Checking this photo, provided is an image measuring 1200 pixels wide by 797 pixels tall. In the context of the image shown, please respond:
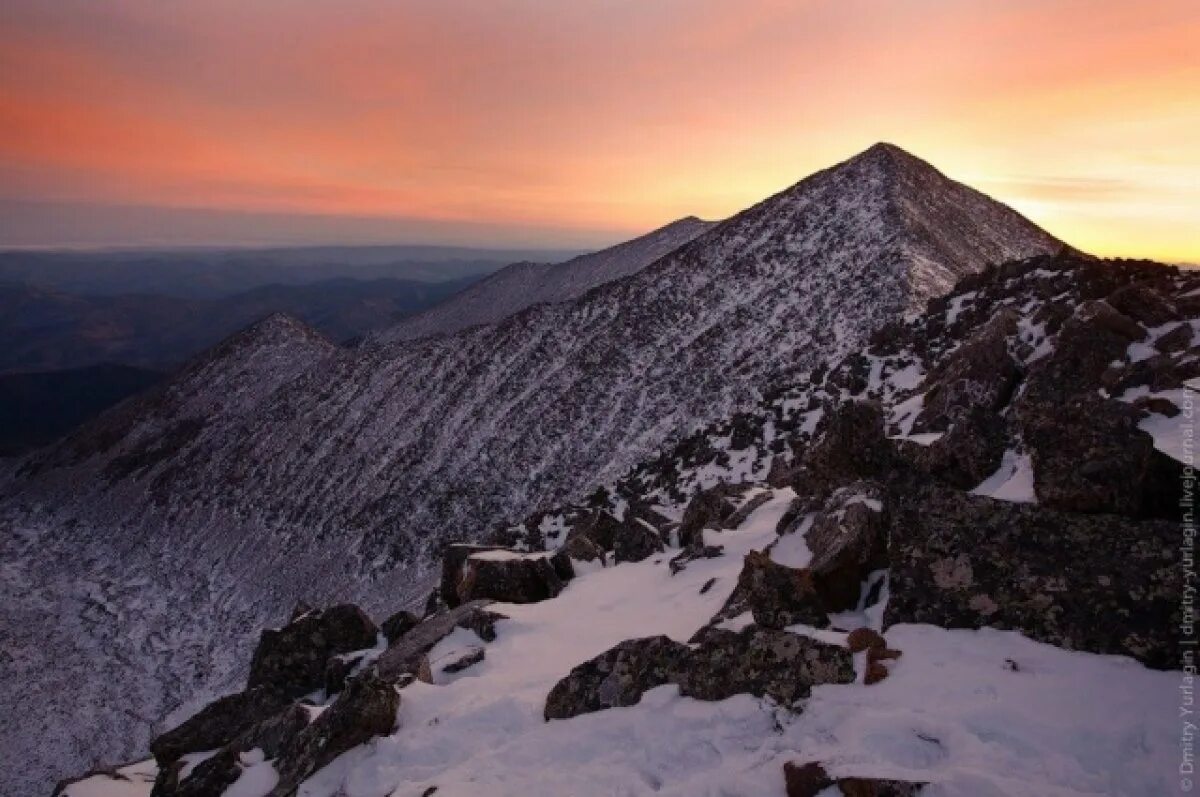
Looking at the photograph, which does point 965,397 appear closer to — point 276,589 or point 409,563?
point 409,563

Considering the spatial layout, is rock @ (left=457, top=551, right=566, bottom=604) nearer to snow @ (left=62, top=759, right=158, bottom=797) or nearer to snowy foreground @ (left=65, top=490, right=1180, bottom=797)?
snowy foreground @ (left=65, top=490, right=1180, bottom=797)

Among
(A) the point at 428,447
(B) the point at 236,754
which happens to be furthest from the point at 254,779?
(A) the point at 428,447

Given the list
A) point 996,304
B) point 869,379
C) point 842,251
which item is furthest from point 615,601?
point 842,251

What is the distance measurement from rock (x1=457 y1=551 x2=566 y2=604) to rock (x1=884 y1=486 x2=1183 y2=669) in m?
10.9

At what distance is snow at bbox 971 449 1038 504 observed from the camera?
32.8 feet

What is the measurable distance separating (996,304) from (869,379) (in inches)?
241

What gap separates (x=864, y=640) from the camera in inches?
334

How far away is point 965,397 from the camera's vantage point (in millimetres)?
17375

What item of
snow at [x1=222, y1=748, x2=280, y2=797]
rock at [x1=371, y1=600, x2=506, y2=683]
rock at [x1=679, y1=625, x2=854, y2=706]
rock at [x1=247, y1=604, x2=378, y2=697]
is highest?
rock at [x1=679, y1=625, x2=854, y2=706]

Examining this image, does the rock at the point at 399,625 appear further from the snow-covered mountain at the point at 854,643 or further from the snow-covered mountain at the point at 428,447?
the snow-covered mountain at the point at 428,447

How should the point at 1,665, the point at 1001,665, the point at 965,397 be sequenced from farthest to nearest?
the point at 1,665 → the point at 965,397 → the point at 1001,665

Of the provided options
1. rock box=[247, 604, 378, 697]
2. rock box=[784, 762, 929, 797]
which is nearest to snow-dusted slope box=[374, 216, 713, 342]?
rock box=[247, 604, 378, 697]

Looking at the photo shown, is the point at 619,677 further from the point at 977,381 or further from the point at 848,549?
the point at 977,381

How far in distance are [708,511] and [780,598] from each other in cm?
967
